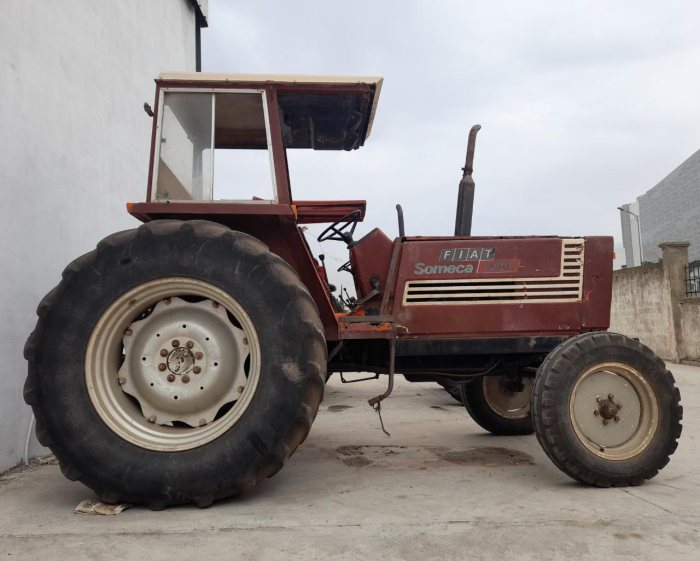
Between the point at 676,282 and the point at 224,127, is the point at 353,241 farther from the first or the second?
the point at 676,282

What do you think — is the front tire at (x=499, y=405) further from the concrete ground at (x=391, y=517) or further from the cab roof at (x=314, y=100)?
the cab roof at (x=314, y=100)

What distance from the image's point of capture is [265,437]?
9.29 feet

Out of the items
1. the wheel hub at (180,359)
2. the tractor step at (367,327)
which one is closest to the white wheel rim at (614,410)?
the tractor step at (367,327)

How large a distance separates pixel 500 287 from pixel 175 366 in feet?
6.70

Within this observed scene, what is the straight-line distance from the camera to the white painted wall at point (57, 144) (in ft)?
11.8

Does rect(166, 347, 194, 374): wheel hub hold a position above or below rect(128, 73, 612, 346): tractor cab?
below

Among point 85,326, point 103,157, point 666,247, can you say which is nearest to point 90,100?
point 103,157

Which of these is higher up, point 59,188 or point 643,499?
point 59,188

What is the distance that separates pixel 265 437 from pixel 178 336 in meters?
0.72

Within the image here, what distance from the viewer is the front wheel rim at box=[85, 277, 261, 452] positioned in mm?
2973

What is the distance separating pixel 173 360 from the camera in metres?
3.06

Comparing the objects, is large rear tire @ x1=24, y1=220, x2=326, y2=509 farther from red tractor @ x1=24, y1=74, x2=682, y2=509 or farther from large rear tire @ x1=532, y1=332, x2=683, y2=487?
large rear tire @ x1=532, y1=332, x2=683, y2=487

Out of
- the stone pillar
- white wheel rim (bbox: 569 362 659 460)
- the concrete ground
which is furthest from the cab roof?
the stone pillar

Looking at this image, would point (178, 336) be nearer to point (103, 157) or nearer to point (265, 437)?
point (265, 437)
